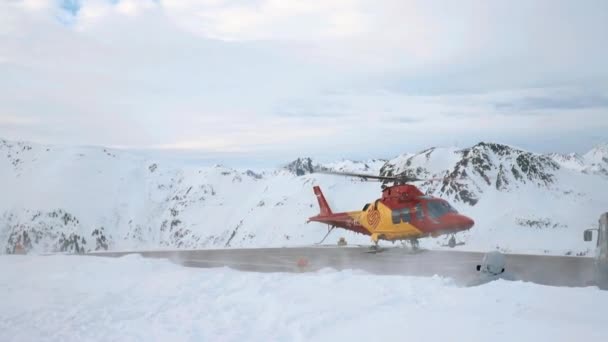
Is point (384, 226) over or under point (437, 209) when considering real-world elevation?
under

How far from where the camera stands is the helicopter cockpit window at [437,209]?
22.1 metres

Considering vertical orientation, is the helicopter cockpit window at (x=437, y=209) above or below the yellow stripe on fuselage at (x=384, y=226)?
above

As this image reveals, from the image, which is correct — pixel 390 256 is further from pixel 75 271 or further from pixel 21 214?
pixel 21 214

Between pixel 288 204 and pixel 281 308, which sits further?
pixel 288 204

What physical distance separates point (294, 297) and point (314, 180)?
9984 cm

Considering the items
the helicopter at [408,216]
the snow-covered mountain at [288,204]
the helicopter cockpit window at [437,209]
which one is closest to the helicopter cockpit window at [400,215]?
the helicopter at [408,216]

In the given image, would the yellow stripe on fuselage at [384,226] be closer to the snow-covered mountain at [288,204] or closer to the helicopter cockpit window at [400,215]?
the helicopter cockpit window at [400,215]

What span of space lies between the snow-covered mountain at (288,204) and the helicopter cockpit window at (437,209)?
1.23 metres

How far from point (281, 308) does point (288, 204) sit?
91.7 metres

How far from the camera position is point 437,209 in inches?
874

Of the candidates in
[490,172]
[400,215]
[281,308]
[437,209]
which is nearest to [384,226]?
[400,215]

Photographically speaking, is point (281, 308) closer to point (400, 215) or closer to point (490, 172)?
point (400, 215)

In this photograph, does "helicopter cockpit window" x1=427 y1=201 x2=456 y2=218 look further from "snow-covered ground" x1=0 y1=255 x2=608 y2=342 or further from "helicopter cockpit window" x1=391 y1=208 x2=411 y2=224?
"snow-covered ground" x1=0 y1=255 x2=608 y2=342

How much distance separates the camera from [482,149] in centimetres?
6531
